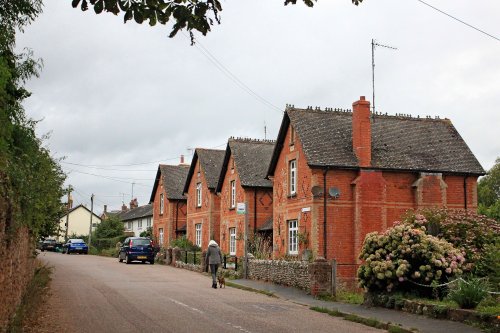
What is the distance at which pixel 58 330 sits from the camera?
1172cm

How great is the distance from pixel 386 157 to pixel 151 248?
18.1m

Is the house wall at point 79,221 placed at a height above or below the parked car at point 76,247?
above

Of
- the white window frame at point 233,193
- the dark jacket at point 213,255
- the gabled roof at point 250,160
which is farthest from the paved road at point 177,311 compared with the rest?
the white window frame at point 233,193

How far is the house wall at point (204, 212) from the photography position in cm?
4381

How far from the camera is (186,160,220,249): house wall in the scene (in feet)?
144

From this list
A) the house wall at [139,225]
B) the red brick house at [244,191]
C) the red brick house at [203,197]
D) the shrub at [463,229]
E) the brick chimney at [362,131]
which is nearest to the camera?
the shrub at [463,229]

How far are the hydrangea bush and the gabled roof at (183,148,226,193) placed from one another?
27738mm

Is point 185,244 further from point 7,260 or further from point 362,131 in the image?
point 7,260

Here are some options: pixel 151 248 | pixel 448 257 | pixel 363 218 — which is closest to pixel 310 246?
pixel 363 218

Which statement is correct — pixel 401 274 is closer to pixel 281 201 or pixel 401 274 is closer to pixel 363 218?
pixel 363 218

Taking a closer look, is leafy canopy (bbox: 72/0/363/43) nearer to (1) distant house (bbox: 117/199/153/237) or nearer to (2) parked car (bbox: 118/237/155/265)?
(2) parked car (bbox: 118/237/155/265)

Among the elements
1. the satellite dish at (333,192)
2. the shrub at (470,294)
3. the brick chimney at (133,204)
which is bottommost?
the shrub at (470,294)

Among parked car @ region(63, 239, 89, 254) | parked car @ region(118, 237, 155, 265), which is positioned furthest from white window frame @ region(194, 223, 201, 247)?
parked car @ region(63, 239, 89, 254)

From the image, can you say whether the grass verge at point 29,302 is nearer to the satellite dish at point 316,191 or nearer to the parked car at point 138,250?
the satellite dish at point 316,191
